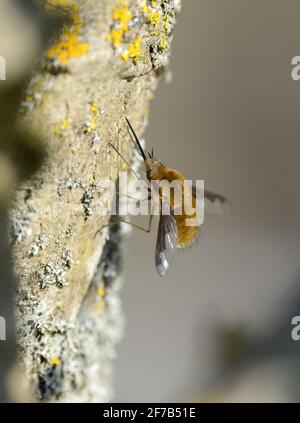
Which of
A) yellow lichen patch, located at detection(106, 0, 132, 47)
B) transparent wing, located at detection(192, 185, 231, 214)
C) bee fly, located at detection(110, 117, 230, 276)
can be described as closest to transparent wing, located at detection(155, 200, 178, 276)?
bee fly, located at detection(110, 117, 230, 276)

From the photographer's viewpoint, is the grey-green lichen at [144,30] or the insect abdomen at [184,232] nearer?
the grey-green lichen at [144,30]

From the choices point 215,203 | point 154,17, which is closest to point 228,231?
point 215,203

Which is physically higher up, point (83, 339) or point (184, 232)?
point (184, 232)

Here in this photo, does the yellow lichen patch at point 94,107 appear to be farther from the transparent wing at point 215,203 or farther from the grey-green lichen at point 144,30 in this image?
the transparent wing at point 215,203

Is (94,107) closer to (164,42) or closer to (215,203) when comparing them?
(164,42)

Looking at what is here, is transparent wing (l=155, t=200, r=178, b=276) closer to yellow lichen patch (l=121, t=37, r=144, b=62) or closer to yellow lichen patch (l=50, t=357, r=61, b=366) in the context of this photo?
yellow lichen patch (l=50, t=357, r=61, b=366)

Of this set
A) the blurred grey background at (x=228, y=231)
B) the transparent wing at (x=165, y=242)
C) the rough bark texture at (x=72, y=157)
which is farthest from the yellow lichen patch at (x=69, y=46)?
the blurred grey background at (x=228, y=231)
